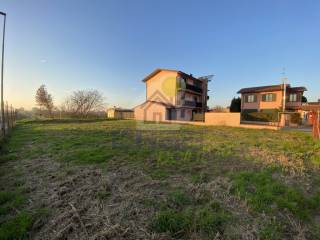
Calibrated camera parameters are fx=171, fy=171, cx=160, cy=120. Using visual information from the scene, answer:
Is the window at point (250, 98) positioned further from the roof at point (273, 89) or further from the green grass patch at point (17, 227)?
the green grass patch at point (17, 227)

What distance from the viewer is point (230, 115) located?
15781 mm

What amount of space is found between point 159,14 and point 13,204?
13601 mm

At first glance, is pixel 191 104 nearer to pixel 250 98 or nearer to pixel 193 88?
pixel 193 88

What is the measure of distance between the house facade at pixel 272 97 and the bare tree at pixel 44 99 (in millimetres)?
30035

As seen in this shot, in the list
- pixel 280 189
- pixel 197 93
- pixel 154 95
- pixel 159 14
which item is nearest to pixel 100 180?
pixel 280 189

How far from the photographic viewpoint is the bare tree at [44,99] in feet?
87.8

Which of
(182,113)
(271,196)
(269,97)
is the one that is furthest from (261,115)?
(271,196)

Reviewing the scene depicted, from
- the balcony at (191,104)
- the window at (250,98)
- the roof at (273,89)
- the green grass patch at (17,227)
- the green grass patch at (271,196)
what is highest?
the roof at (273,89)

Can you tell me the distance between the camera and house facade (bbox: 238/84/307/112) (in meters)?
21.3

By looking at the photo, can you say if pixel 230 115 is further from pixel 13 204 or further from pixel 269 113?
pixel 13 204

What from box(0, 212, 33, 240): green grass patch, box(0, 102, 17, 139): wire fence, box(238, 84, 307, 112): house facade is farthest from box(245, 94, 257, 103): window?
box(0, 212, 33, 240): green grass patch

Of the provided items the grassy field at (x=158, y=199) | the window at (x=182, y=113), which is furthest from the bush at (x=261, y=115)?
the grassy field at (x=158, y=199)

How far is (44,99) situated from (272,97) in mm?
33358

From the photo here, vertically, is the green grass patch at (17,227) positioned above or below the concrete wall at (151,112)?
below
